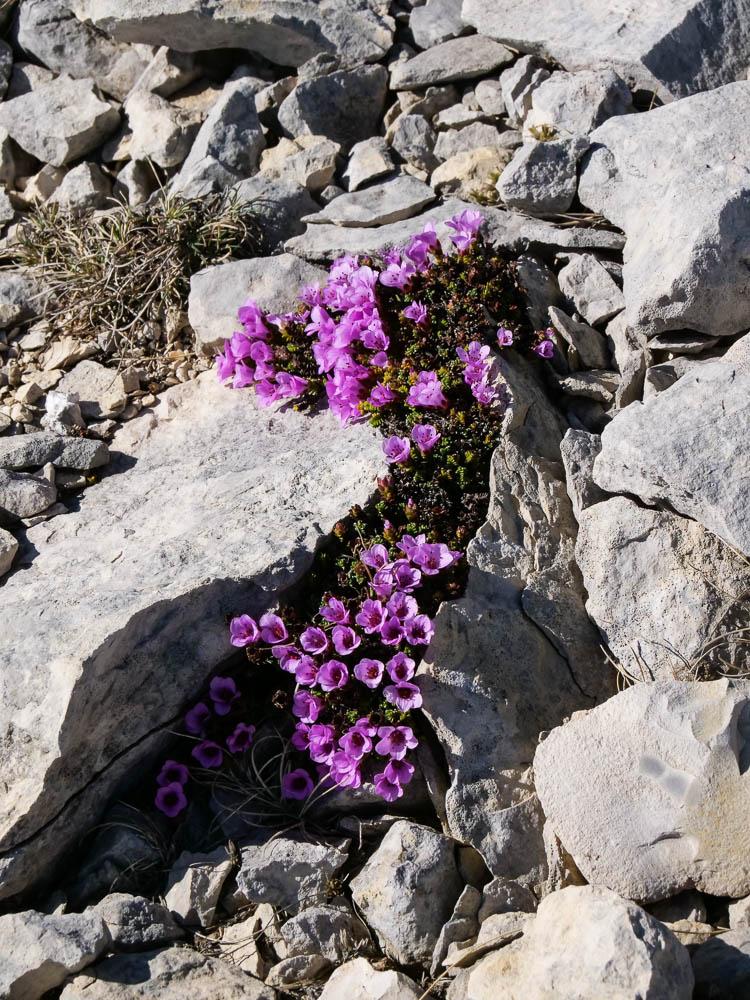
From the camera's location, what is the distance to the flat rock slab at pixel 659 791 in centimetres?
387

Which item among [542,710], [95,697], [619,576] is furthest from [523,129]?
[95,697]

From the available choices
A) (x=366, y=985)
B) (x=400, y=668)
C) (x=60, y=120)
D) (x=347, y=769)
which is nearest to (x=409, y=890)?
(x=366, y=985)

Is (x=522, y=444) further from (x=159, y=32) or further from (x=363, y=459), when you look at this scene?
(x=159, y=32)

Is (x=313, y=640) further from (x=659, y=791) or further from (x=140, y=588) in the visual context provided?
(x=659, y=791)

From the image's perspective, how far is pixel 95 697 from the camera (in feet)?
14.8

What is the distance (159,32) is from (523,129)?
290cm

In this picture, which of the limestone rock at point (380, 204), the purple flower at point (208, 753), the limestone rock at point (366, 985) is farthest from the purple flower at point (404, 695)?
the limestone rock at point (380, 204)

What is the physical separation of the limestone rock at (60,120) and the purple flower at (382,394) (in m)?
3.98

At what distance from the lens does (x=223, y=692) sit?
495 cm

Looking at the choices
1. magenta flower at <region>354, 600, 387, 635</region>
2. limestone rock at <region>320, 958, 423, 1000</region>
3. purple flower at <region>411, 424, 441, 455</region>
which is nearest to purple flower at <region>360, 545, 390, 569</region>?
magenta flower at <region>354, 600, 387, 635</region>

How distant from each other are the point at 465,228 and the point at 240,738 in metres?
2.99

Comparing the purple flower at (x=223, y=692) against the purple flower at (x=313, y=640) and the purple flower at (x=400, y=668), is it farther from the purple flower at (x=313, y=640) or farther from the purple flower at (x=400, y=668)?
the purple flower at (x=400, y=668)

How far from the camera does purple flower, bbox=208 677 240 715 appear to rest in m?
4.92

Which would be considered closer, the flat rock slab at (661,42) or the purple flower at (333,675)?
the purple flower at (333,675)
